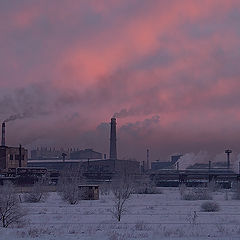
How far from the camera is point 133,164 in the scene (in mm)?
122812

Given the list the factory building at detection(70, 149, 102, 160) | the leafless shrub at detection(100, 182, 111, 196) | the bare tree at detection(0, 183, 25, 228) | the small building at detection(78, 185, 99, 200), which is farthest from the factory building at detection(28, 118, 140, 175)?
the bare tree at detection(0, 183, 25, 228)

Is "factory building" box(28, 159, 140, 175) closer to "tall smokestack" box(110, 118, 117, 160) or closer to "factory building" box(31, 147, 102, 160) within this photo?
"tall smokestack" box(110, 118, 117, 160)

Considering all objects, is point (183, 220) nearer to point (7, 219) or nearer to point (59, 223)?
point (59, 223)

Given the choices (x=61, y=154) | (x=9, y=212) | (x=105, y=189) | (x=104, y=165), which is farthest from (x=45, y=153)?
(x=9, y=212)

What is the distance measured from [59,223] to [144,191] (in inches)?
1695

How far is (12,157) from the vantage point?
86.1 meters

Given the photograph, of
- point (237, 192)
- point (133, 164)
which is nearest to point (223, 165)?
point (133, 164)

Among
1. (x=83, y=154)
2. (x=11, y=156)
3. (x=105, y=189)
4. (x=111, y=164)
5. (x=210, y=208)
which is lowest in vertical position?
(x=105, y=189)

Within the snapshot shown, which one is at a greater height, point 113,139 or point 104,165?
point 113,139

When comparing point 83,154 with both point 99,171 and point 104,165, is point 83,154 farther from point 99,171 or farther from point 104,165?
point 99,171

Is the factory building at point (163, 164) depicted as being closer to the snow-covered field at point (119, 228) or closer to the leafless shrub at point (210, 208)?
the leafless shrub at point (210, 208)

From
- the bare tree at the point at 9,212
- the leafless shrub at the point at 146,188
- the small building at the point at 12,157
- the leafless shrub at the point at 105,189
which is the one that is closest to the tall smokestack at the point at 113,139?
the small building at the point at 12,157

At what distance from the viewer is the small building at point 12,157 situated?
8331cm

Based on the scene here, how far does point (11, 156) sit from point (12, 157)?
0.45 m
